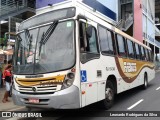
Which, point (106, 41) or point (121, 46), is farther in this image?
point (121, 46)

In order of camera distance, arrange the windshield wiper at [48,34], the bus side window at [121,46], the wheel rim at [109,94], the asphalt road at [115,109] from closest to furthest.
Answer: the windshield wiper at [48,34]
the asphalt road at [115,109]
the wheel rim at [109,94]
the bus side window at [121,46]

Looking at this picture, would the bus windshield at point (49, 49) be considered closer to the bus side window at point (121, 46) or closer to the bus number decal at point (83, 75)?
the bus number decal at point (83, 75)

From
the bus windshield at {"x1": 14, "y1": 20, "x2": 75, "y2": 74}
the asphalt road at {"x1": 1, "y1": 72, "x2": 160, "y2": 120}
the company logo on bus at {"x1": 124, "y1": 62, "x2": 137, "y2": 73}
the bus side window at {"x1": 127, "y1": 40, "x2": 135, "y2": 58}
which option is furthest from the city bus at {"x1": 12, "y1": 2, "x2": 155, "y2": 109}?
the bus side window at {"x1": 127, "y1": 40, "x2": 135, "y2": 58}

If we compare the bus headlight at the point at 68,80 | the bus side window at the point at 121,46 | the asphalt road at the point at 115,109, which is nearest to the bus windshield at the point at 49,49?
the bus headlight at the point at 68,80

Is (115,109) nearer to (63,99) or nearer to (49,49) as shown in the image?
(63,99)

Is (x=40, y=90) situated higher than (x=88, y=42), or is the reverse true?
(x=88, y=42)

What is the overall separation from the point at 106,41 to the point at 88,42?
5.78ft

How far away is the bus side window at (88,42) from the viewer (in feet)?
25.7

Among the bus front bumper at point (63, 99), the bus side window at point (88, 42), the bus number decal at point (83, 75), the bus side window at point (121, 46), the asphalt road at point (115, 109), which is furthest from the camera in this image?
the bus side window at point (121, 46)

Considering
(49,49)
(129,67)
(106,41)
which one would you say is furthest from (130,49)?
(49,49)

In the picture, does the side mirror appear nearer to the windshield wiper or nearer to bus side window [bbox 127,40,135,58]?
the windshield wiper

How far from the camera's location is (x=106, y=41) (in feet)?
32.6

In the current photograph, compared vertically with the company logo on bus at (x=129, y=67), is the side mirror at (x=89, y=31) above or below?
above

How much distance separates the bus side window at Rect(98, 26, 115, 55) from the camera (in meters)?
9.47
